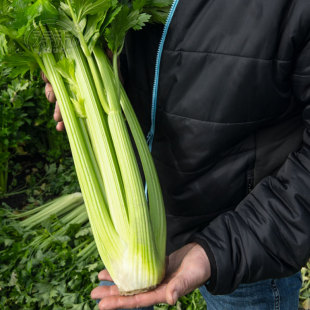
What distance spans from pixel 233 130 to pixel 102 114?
52cm

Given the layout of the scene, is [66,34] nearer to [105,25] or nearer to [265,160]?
[105,25]

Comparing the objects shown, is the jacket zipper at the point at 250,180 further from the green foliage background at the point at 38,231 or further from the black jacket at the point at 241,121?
the green foliage background at the point at 38,231

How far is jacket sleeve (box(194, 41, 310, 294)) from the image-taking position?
1.45m

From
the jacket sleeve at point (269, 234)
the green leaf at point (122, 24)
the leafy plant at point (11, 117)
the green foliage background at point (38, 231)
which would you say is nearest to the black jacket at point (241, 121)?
the jacket sleeve at point (269, 234)

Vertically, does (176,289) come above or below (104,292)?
above

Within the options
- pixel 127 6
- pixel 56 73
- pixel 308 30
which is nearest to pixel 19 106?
pixel 56 73

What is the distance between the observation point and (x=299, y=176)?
1460 mm

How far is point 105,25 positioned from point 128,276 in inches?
36.7

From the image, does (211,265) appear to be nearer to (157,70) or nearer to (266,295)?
(266,295)

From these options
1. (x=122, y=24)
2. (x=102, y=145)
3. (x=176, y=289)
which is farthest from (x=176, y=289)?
(x=122, y=24)

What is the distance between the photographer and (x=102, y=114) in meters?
1.57

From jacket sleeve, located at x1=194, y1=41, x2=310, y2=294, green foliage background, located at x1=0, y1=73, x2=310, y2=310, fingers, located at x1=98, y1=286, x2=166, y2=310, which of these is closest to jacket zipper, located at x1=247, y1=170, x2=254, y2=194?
jacket sleeve, located at x1=194, y1=41, x2=310, y2=294

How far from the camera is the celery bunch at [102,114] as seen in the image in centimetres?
145

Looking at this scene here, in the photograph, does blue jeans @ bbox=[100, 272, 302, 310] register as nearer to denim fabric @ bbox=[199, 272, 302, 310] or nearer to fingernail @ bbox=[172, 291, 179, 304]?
denim fabric @ bbox=[199, 272, 302, 310]
